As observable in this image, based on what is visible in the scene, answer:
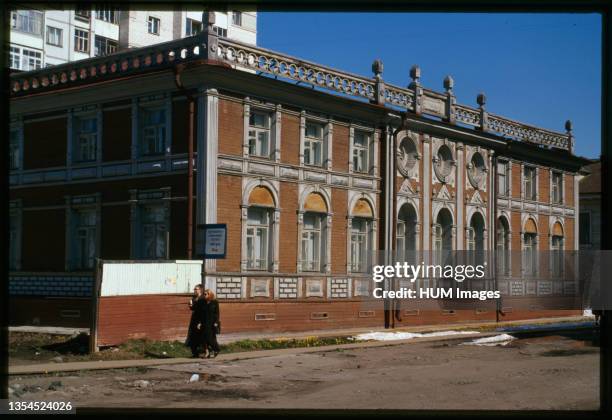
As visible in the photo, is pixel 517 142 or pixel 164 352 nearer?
pixel 164 352

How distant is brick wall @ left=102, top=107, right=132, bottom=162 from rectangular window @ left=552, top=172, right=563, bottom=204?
24.1 m

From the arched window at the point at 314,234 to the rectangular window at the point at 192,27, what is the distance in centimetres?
2646

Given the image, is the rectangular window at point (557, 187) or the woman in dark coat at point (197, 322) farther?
the rectangular window at point (557, 187)

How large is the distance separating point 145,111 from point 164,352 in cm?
973

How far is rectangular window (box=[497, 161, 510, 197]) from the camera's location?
4084cm

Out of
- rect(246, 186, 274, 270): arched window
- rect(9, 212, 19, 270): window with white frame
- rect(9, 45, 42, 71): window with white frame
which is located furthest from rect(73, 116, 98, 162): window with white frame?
rect(9, 45, 42, 71): window with white frame

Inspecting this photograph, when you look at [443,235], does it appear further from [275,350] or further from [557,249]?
[275,350]

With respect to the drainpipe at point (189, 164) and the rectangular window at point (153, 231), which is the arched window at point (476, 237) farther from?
the drainpipe at point (189, 164)

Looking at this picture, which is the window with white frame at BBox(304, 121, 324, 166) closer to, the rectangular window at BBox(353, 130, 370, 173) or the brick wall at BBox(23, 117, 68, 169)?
the rectangular window at BBox(353, 130, 370, 173)

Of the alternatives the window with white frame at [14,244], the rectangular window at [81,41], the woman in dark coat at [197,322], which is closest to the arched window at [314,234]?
the woman in dark coat at [197,322]

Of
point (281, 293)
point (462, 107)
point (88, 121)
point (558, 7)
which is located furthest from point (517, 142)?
point (558, 7)

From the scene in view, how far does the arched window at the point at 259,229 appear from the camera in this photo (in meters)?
28.5

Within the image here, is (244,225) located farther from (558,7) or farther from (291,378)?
(558,7)

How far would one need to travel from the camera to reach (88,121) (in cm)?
3039
